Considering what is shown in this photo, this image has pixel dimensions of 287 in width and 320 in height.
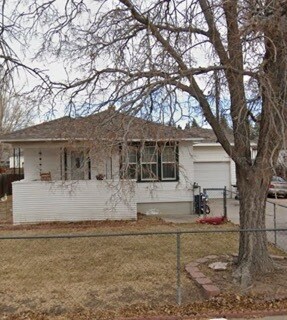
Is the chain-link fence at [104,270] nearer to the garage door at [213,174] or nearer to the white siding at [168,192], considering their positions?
the white siding at [168,192]

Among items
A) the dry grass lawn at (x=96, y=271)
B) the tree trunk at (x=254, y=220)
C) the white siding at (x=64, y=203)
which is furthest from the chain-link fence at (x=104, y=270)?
the white siding at (x=64, y=203)

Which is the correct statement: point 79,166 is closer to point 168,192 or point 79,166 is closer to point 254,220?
point 254,220

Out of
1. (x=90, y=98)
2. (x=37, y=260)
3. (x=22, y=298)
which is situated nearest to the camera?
(x=22, y=298)

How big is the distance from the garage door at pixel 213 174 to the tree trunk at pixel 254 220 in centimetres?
1706

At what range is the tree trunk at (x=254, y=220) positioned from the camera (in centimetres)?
721

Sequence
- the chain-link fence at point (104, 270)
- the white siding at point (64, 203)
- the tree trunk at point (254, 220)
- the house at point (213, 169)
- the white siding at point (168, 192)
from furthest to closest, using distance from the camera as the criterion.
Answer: the house at point (213, 169) → the white siding at point (168, 192) → the white siding at point (64, 203) → the tree trunk at point (254, 220) → the chain-link fence at point (104, 270)

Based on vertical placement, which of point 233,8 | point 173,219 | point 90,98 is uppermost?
point 233,8

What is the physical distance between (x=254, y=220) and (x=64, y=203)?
8.91 meters

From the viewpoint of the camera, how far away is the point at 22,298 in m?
6.38

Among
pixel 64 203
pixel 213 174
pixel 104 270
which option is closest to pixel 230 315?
pixel 104 270

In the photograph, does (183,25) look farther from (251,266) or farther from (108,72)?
(251,266)

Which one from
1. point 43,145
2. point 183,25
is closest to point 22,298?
point 183,25

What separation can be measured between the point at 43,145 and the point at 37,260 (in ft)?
23.7

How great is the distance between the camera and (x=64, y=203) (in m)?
14.7
